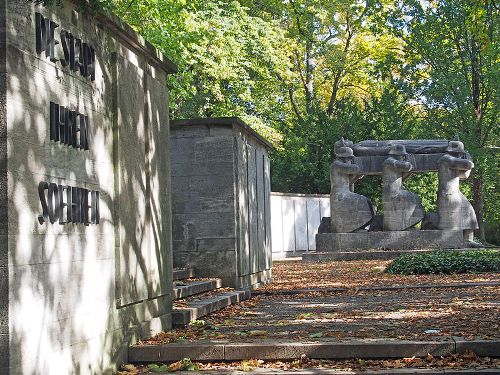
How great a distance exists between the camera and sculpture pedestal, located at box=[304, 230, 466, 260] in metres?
26.4

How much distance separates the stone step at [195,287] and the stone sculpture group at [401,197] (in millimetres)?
14616

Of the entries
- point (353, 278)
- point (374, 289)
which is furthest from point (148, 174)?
point (353, 278)

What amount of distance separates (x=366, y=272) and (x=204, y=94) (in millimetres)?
15348

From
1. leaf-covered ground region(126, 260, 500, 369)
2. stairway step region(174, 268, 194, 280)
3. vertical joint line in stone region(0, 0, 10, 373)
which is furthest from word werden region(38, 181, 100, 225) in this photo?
stairway step region(174, 268, 194, 280)

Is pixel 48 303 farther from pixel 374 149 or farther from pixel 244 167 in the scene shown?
pixel 374 149

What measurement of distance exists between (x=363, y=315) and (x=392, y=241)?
16.9 m

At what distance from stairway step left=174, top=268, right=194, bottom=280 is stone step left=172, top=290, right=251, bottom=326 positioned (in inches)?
31.5

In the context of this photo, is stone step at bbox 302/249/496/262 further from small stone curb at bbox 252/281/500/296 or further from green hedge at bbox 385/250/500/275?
small stone curb at bbox 252/281/500/296

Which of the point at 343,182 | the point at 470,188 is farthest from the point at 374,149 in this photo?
the point at 470,188

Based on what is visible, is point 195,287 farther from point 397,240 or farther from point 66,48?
point 397,240

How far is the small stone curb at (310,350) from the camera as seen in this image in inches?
280

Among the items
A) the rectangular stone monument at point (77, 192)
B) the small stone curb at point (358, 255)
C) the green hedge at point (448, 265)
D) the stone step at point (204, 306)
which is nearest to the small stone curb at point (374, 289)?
the stone step at point (204, 306)

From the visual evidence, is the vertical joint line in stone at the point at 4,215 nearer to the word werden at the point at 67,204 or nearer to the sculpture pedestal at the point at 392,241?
the word werden at the point at 67,204

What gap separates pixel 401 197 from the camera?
27125 mm
